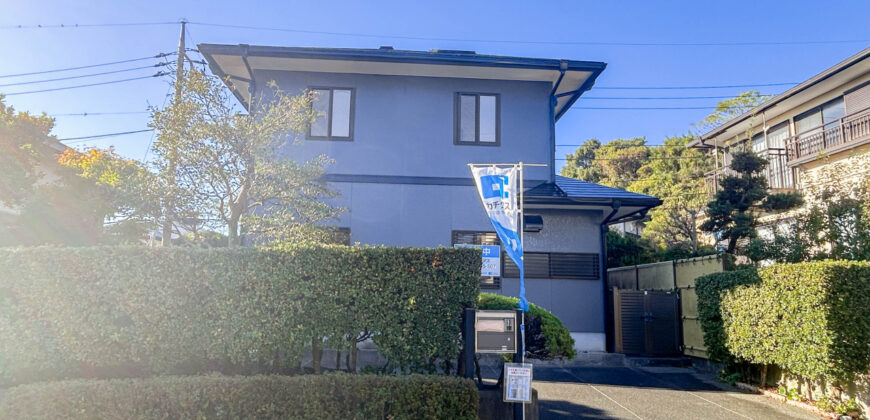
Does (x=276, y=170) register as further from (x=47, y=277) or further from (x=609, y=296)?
(x=609, y=296)

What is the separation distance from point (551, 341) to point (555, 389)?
1.25 metres

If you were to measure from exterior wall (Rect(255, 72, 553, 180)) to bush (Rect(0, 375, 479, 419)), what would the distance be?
5.80 meters

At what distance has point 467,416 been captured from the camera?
17.8ft

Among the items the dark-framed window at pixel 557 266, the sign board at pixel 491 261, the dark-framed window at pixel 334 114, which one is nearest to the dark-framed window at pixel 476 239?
the sign board at pixel 491 261

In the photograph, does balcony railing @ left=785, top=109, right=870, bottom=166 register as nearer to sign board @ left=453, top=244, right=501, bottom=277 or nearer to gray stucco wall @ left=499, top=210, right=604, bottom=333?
gray stucco wall @ left=499, top=210, right=604, bottom=333

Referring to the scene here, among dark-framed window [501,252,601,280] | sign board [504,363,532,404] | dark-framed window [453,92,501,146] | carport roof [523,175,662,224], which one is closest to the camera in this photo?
sign board [504,363,532,404]

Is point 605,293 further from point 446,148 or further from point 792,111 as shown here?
point 792,111

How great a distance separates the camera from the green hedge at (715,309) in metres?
7.98

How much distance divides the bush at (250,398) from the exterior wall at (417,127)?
5798mm

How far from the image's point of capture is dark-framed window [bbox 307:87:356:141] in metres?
10.8

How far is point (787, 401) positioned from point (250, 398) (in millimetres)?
6953

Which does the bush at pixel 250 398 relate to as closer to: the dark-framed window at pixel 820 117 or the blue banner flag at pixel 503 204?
the blue banner flag at pixel 503 204

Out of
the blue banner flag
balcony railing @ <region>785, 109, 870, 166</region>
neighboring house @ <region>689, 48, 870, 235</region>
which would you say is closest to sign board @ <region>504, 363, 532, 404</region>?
the blue banner flag

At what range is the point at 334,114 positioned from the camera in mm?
10914
